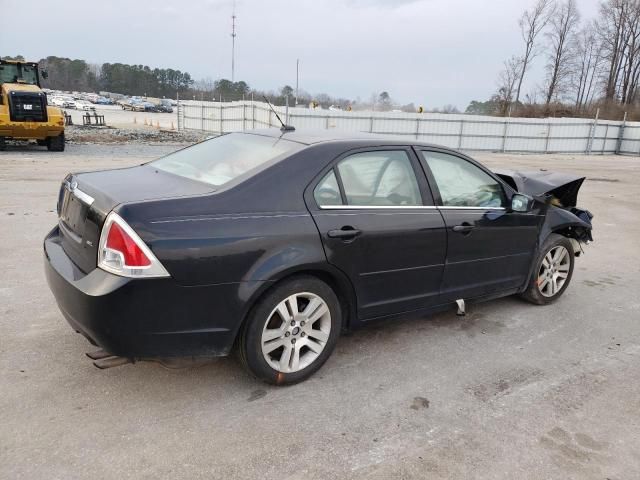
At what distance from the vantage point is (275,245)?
3014mm

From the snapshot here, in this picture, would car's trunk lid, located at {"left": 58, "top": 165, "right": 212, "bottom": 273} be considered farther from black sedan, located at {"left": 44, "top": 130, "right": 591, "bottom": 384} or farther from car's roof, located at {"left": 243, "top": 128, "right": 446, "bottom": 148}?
car's roof, located at {"left": 243, "top": 128, "right": 446, "bottom": 148}

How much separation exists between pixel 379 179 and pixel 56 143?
18234mm

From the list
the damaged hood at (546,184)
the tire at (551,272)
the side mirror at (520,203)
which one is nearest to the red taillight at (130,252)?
the side mirror at (520,203)

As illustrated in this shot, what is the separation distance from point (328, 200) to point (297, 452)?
4.95ft

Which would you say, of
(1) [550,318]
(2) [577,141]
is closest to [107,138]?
(1) [550,318]

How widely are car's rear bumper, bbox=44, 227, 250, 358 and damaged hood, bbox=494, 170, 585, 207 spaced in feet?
10.9

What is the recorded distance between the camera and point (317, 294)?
3246 millimetres

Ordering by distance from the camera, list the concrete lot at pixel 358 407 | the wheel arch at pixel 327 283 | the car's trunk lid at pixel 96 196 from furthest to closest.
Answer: the wheel arch at pixel 327 283
the car's trunk lid at pixel 96 196
the concrete lot at pixel 358 407

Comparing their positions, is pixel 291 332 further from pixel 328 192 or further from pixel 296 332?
pixel 328 192

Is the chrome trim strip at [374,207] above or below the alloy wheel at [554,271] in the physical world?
above

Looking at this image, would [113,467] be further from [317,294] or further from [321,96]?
[321,96]

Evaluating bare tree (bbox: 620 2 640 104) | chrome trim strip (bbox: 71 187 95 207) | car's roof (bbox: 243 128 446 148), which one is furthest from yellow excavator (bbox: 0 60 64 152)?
bare tree (bbox: 620 2 640 104)

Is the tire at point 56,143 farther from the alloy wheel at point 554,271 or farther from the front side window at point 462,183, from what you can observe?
the alloy wheel at point 554,271

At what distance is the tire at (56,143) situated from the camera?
18.6m
